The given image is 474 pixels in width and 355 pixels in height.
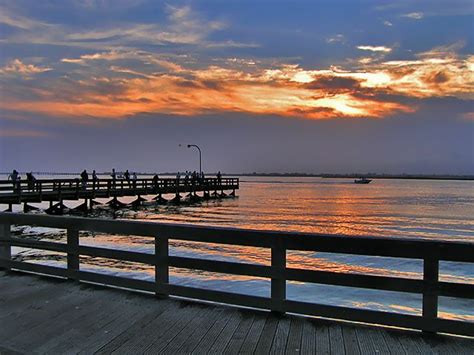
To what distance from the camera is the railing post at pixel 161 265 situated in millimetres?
5199

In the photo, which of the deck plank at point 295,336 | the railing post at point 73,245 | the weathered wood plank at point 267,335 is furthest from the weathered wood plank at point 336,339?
the railing post at point 73,245

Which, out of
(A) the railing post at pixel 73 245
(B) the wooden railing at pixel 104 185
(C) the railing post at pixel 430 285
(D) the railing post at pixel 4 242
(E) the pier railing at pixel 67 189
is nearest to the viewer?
(C) the railing post at pixel 430 285

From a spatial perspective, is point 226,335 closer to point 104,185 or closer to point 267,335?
point 267,335

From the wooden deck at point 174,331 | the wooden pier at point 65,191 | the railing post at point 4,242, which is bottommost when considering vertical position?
the wooden pier at point 65,191

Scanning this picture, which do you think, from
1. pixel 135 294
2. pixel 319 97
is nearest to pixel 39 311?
pixel 135 294

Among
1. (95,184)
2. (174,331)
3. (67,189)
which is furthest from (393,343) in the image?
(95,184)

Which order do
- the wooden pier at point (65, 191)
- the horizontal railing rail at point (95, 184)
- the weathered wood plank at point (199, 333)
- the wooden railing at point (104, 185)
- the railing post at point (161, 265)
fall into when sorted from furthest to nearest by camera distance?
1. the wooden railing at point (104, 185)
2. the horizontal railing rail at point (95, 184)
3. the wooden pier at point (65, 191)
4. the railing post at point (161, 265)
5. the weathered wood plank at point (199, 333)

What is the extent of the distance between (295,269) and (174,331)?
4.75ft

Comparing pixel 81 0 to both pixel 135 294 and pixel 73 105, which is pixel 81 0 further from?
pixel 73 105

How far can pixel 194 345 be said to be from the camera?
12.7 feet

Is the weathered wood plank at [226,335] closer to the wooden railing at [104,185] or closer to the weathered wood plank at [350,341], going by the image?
the weathered wood plank at [350,341]

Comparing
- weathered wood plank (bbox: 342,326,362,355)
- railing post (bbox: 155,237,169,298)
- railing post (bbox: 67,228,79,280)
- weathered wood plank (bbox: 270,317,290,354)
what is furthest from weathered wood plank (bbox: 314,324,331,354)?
railing post (bbox: 67,228,79,280)

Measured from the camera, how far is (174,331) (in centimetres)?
420

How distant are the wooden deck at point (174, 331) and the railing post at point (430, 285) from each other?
0.25 m
